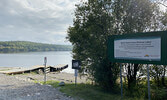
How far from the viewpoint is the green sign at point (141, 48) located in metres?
5.04

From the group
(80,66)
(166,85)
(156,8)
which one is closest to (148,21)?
(156,8)

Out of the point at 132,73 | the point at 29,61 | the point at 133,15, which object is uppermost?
the point at 133,15

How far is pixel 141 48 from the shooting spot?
5.47 meters

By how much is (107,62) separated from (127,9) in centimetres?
334

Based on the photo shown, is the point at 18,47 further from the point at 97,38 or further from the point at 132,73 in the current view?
the point at 132,73

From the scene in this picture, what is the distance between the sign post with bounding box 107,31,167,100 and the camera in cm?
504

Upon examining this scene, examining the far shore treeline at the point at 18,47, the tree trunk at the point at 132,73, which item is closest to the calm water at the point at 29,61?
the tree trunk at the point at 132,73

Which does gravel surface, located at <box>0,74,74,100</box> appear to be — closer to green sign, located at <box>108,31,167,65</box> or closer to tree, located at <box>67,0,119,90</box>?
tree, located at <box>67,0,119,90</box>

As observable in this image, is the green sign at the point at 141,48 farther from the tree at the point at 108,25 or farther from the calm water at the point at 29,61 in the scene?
the calm water at the point at 29,61

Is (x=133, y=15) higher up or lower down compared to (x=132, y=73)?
higher up

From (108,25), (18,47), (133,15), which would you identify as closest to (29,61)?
(108,25)

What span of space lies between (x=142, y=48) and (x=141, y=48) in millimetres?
38

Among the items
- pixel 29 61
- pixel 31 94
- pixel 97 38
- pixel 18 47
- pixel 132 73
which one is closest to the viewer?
pixel 31 94

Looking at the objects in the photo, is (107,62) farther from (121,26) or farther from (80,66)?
(121,26)
